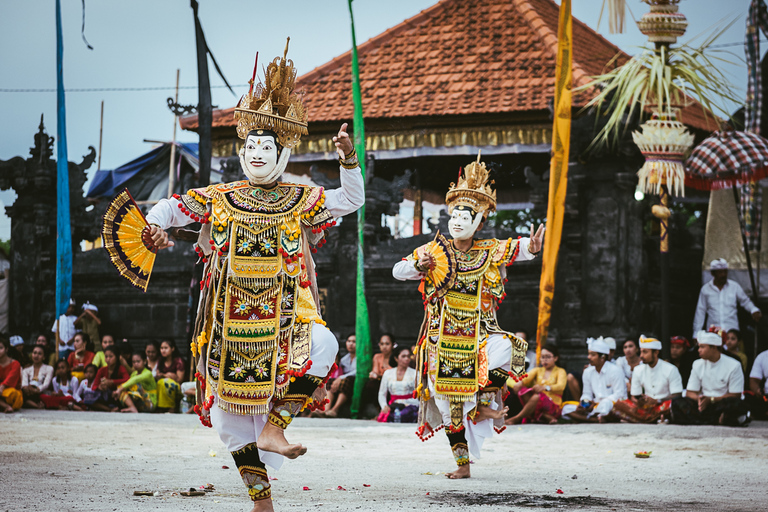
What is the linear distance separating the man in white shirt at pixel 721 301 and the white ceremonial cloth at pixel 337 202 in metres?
7.53

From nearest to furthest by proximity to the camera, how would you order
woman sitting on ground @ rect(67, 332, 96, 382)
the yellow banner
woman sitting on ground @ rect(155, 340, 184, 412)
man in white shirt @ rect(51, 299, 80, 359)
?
the yellow banner
woman sitting on ground @ rect(155, 340, 184, 412)
woman sitting on ground @ rect(67, 332, 96, 382)
man in white shirt @ rect(51, 299, 80, 359)

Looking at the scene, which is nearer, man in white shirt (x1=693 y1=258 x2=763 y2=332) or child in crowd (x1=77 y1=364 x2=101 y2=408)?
man in white shirt (x1=693 y1=258 x2=763 y2=332)

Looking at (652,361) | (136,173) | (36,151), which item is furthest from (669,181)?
(136,173)

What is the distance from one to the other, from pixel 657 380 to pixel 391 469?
4.58m

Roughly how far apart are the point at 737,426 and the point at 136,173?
39.7ft

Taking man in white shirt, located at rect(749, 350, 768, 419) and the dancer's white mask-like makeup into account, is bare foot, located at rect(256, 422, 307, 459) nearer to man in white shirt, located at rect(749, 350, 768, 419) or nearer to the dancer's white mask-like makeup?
the dancer's white mask-like makeup

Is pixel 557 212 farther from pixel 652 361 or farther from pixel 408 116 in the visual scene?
pixel 408 116

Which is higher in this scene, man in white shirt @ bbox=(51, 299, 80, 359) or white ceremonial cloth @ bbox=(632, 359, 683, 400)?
man in white shirt @ bbox=(51, 299, 80, 359)

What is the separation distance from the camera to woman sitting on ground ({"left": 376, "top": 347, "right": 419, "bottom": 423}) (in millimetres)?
10703

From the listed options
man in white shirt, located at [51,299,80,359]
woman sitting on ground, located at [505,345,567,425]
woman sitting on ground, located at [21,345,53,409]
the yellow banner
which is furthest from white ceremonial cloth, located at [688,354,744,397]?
man in white shirt, located at [51,299,80,359]

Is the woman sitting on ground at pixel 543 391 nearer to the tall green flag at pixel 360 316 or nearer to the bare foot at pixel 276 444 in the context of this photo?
the tall green flag at pixel 360 316

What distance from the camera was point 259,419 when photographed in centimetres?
464

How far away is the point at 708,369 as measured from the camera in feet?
32.2

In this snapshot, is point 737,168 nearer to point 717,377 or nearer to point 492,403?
point 717,377
